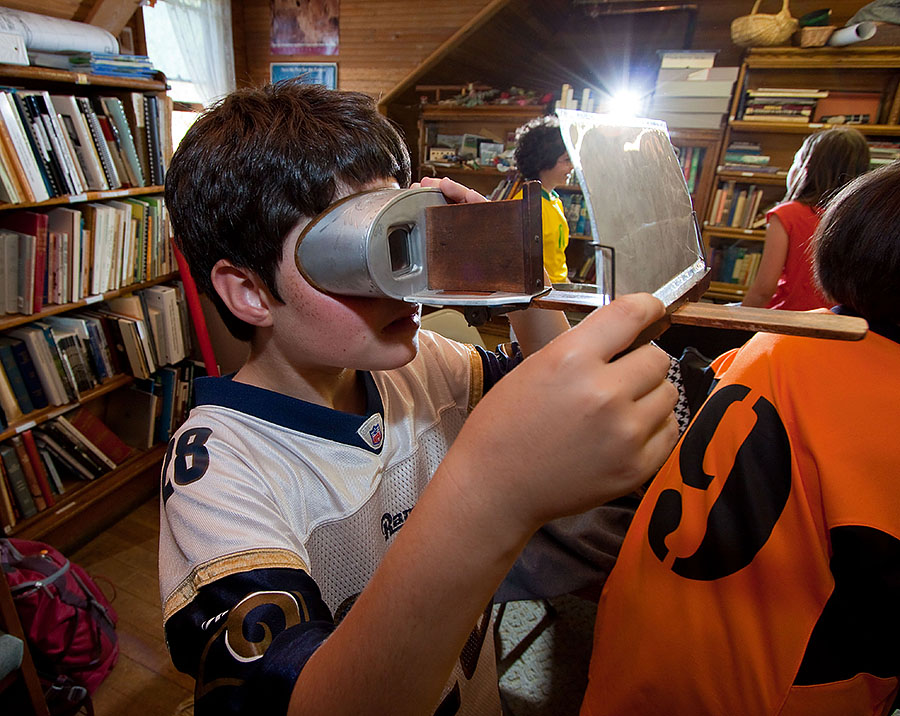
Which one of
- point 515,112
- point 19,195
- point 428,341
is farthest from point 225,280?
point 515,112

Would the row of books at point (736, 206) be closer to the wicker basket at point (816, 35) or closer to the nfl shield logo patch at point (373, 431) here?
the wicker basket at point (816, 35)

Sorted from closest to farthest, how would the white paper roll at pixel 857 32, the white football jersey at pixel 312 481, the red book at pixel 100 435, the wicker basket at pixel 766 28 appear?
1. the white football jersey at pixel 312 481
2. the red book at pixel 100 435
3. the white paper roll at pixel 857 32
4. the wicker basket at pixel 766 28

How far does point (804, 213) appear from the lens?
6.09 feet

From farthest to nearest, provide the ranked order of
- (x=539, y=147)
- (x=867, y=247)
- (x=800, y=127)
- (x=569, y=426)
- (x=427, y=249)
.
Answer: (x=800, y=127) → (x=539, y=147) → (x=867, y=247) → (x=427, y=249) → (x=569, y=426)

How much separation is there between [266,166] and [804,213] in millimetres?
2034

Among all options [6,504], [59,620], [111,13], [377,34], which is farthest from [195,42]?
[59,620]

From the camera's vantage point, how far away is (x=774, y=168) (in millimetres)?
2830

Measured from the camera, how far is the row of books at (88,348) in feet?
5.62

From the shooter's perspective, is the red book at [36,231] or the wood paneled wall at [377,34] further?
the wood paneled wall at [377,34]

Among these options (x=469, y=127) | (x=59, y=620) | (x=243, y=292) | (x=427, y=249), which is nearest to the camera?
(x=427, y=249)

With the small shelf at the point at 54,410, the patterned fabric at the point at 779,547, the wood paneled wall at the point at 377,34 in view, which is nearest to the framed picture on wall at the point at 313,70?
the wood paneled wall at the point at 377,34

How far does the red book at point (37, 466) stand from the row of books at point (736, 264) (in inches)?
134

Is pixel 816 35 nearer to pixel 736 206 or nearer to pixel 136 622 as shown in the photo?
pixel 736 206

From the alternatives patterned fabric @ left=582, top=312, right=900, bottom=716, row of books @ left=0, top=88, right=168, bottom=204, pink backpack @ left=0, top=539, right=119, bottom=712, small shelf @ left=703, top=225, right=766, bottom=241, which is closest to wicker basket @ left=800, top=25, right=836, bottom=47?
small shelf @ left=703, top=225, right=766, bottom=241
